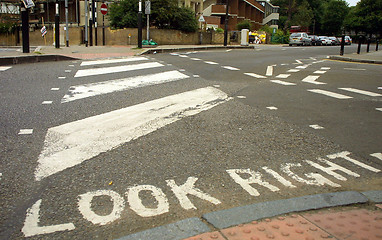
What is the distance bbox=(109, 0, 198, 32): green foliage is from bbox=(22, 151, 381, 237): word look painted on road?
30.0m

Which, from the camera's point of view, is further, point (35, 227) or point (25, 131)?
point (25, 131)

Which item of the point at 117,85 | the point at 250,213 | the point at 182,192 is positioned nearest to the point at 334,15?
the point at 117,85

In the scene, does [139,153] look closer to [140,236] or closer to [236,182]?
[236,182]

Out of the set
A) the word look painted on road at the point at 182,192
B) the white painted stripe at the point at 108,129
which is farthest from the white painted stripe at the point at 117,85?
the word look painted on road at the point at 182,192

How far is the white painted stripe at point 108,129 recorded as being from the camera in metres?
4.37

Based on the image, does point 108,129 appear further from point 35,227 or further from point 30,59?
point 30,59

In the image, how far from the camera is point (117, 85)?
8.96m

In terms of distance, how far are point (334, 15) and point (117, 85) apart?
10144 cm

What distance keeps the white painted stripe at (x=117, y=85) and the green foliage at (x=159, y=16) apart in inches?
917

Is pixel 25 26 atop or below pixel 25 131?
atop

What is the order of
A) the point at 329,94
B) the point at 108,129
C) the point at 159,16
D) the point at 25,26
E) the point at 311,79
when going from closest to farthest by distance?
1. the point at 108,129
2. the point at 329,94
3. the point at 311,79
4. the point at 25,26
5. the point at 159,16

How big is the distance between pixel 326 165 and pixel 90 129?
311cm

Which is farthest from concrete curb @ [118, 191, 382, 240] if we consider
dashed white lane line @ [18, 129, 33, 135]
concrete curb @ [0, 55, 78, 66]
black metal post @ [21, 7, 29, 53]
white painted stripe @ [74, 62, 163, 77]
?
black metal post @ [21, 7, 29, 53]

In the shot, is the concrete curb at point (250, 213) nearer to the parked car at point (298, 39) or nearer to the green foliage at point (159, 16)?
the green foliage at point (159, 16)
